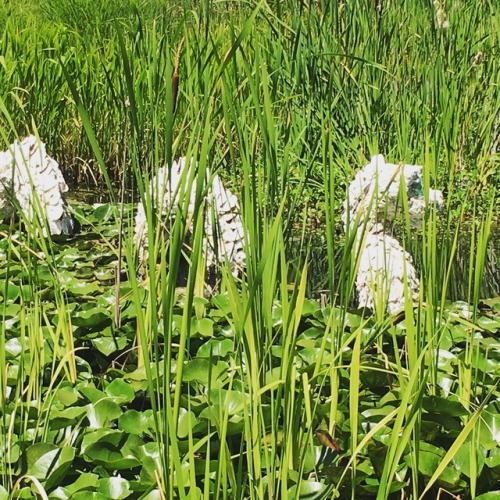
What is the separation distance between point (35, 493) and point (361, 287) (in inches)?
49.2

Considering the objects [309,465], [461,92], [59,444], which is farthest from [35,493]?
[461,92]

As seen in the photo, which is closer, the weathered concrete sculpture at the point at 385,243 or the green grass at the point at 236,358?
the green grass at the point at 236,358

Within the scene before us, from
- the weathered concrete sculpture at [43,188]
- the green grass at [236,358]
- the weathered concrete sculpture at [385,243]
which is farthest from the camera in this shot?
the weathered concrete sculpture at [43,188]

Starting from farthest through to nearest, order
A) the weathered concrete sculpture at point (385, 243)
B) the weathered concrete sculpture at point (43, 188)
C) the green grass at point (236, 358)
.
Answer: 1. the weathered concrete sculpture at point (43, 188)
2. the weathered concrete sculpture at point (385, 243)
3. the green grass at point (236, 358)

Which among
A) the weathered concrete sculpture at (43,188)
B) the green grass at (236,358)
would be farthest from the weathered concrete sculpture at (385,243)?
the weathered concrete sculpture at (43,188)

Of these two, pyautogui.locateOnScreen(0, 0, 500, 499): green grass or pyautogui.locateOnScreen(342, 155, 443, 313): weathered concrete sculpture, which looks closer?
pyautogui.locateOnScreen(0, 0, 500, 499): green grass

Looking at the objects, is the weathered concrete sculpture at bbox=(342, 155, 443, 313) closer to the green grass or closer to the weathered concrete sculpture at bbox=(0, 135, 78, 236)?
the green grass

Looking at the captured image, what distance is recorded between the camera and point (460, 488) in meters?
1.27

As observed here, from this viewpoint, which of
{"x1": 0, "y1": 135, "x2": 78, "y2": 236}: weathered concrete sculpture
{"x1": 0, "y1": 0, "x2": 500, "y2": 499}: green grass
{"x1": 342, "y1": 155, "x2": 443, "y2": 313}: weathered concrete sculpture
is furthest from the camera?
{"x1": 0, "y1": 135, "x2": 78, "y2": 236}: weathered concrete sculpture

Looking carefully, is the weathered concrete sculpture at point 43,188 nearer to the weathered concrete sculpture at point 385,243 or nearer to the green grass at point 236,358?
the green grass at point 236,358

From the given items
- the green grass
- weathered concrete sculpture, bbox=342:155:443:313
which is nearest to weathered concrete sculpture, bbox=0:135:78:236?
the green grass

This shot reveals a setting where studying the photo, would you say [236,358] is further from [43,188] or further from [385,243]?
[43,188]

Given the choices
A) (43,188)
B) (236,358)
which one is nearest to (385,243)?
(236,358)

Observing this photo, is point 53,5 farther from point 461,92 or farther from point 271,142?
point 271,142
